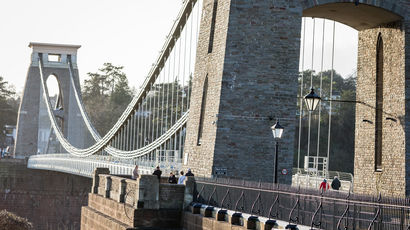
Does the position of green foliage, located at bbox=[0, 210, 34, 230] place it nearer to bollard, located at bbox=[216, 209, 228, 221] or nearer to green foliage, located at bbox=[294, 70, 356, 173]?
bollard, located at bbox=[216, 209, 228, 221]

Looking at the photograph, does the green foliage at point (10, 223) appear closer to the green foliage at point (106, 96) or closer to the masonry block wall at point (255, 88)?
the masonry block wall at point (255, 88)

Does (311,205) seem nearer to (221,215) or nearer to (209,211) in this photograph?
(221,215)

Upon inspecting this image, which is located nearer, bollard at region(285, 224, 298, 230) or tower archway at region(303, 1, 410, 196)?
bollard at region(285, 224, 298, 230)

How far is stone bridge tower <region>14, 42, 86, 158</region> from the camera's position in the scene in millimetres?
68188

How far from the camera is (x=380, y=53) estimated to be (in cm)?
2238

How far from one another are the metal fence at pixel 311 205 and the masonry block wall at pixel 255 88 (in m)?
2.36

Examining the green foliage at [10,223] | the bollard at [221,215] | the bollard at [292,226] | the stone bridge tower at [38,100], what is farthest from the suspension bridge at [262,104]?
the stone bridge tower at [38,100]

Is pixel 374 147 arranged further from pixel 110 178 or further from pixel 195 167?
pixel 110 178

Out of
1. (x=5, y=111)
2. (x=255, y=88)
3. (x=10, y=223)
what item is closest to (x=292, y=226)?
(x=255, y=88)

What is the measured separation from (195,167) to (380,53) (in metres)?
5.92

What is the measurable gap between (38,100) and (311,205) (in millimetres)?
58523

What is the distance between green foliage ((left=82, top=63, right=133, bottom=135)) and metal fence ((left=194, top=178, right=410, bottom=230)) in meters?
69.7

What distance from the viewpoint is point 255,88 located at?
816 inches

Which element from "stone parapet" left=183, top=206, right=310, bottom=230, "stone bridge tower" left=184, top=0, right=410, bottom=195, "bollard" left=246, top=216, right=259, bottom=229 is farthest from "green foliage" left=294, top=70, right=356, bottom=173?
"bollard" left=246, top=216, right=259, bottom=229
